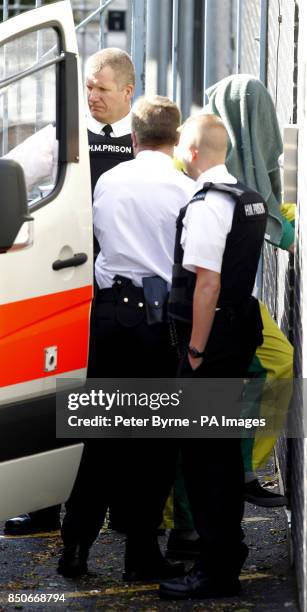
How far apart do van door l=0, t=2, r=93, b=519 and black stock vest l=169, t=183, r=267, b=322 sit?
33cm

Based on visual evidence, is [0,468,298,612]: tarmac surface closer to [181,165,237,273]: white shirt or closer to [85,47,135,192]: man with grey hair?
[181,165,237,273]: white shirt

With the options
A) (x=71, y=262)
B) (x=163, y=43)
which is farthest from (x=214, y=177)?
(x=163, y=43)

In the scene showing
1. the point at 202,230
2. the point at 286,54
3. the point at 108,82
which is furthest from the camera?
the point at 286,54

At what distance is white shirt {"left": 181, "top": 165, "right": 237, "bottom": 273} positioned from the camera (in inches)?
177

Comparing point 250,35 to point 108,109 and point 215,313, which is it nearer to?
point 108,109

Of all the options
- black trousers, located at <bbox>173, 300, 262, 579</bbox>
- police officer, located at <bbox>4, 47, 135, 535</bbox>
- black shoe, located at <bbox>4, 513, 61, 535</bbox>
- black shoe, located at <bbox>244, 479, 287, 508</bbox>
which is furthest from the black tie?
black shoe, located at <bbox>4, 513, 61, 535</bbox>

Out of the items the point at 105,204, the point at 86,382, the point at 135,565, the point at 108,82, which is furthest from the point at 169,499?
the point at 108,82

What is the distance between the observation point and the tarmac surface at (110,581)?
4.79 m

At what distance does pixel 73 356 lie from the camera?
4668mm

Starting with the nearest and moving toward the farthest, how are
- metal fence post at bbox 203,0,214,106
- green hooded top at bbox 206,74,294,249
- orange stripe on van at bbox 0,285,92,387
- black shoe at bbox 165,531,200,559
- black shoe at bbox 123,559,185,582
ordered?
orange stripe on van at bbox 0,285,92,387 → black shoe at bbox 123,559,185,582 → black shoe at bbox 165,531,200,559 → green hooded top at bbox 206,74,294,249 → metal fence post at bbox 203,0,214,106

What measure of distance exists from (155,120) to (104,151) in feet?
1.91

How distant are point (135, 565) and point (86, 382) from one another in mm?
767

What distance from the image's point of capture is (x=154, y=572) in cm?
502

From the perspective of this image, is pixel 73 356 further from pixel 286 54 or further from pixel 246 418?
pixel 286 54
